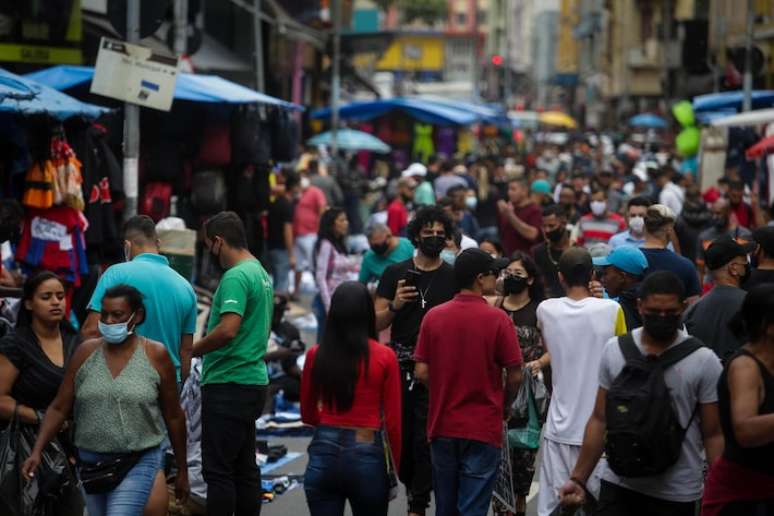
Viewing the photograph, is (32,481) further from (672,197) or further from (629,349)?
(672,197)

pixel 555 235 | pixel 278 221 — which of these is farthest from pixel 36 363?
pixel 278 221

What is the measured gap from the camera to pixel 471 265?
7.46m

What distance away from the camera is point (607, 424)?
5949 millimetres

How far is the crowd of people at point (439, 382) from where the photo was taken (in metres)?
5.95

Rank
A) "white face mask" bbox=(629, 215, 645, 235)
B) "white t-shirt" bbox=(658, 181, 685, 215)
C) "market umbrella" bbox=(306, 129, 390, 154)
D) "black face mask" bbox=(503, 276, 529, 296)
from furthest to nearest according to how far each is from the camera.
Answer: "market umbrella" bbox=(306, 129, 390, 154), "white t-shirt" bbox=(658, 181, 685, 215), "white face mask" bbox=(629, 215, 645, 235), "black face mask" bbox=(503, 276, 529, 296)

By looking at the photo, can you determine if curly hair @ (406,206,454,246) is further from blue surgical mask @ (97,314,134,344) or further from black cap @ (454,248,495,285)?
blue surgical mask @ (97,314,134,344)

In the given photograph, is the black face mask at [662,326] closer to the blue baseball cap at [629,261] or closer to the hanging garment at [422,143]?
the blue baseball cap at [629,261]

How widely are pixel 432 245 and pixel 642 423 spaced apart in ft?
10.3

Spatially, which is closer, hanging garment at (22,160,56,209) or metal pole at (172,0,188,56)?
hanging garment at (22,160,56,209)

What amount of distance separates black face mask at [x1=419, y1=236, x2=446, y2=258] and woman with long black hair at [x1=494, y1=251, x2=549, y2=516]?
1.31ft

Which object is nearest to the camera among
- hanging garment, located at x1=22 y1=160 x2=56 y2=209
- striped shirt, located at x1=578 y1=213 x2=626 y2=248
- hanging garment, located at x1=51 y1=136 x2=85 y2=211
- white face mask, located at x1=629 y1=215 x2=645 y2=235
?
white face mask, located at x1=629 y1=215 x2=645 y2=235

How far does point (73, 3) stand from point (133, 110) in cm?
560

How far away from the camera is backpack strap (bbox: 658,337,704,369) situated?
599cm

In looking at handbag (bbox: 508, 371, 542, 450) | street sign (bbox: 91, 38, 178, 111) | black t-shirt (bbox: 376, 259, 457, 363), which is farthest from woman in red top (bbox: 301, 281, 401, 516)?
street sign (bbox: 91, 38, 178, 111)
